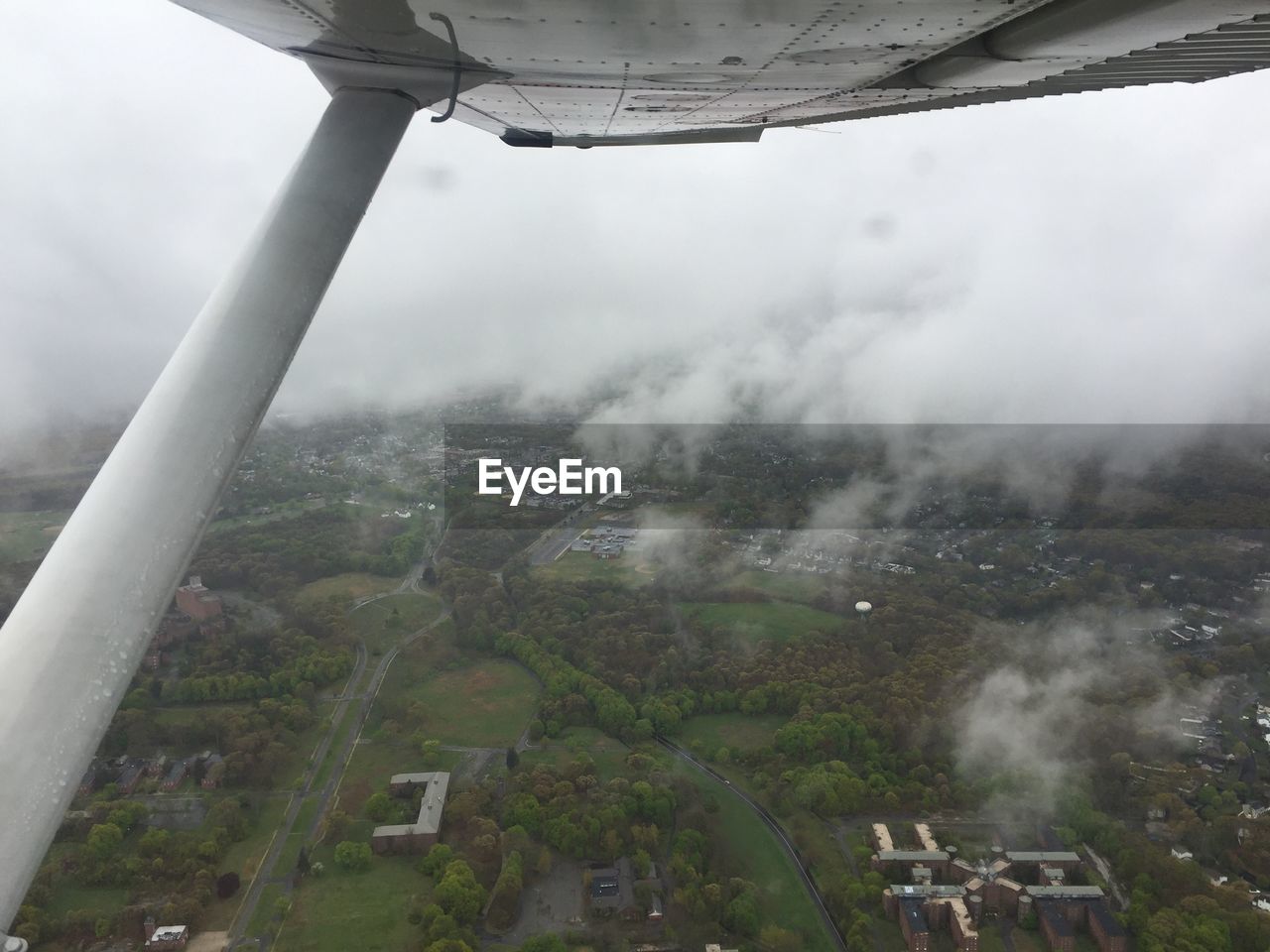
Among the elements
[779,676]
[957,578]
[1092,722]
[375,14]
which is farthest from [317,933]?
[957,578]

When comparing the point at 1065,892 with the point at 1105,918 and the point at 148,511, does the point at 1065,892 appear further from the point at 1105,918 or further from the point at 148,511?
the point at 148,511

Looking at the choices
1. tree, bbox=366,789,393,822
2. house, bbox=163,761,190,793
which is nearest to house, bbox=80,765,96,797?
house, bbox=163,761,190,793

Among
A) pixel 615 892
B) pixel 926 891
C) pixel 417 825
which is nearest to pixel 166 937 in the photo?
pixel 417 825

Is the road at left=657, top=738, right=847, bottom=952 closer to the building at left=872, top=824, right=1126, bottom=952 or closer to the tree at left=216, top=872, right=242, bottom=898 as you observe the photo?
the building at left=872, top=824, right=1126, bottom=952

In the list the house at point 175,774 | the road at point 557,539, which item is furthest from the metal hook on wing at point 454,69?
the road at point 557,539

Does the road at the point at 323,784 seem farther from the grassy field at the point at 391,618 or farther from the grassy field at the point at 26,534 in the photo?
the grassy field at the point at 26,534
